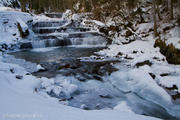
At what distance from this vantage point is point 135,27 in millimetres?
13273

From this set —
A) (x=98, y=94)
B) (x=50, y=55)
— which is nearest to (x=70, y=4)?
(x=50, y=55)

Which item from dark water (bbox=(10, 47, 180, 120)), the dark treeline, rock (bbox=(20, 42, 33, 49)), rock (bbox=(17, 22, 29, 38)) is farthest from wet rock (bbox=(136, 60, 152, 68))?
rock (bbox=(17, 22, 29, 38))

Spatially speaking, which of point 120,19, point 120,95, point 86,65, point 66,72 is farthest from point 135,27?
point 120,95

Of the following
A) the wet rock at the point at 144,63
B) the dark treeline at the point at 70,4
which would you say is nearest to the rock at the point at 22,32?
the dark treeline at the point at 70,4

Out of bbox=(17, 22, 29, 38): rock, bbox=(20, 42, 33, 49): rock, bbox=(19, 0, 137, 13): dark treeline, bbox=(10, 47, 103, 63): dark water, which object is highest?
bbox=(19, 0, 137, 13): dark treeline

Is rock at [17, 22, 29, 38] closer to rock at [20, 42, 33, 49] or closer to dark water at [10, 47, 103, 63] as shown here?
rock at [20, 42, 33, 49]

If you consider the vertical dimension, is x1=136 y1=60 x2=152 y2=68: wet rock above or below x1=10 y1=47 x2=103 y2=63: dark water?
below

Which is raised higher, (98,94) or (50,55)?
(50,55)

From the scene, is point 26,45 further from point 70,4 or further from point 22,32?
point 70,4

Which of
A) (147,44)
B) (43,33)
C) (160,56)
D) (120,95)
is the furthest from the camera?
(43,33)

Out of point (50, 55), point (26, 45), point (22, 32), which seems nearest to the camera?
point (50, 55)

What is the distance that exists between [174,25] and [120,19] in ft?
18.6

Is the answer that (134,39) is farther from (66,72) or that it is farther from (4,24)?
(4,24)

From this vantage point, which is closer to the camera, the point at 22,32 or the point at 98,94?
the point at 98,94
